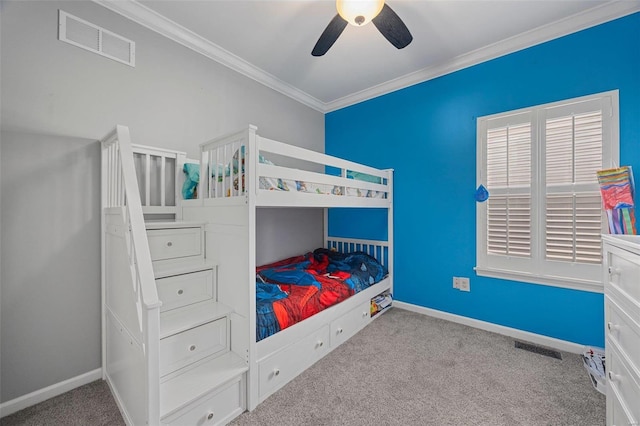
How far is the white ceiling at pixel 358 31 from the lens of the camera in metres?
1.95

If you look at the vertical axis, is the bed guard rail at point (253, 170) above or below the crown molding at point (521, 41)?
below

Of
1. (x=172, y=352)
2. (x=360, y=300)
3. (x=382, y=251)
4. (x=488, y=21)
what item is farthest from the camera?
(x=382, y=251)

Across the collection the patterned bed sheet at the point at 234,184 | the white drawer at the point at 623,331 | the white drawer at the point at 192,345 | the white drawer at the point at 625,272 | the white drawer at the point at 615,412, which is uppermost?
the patterned bed sheet at the point at 234,184

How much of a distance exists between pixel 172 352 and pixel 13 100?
1744 mm

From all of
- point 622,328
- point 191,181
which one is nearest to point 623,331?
point 622,328

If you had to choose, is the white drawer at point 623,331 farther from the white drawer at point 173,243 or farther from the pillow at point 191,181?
the pillow at point 191,181

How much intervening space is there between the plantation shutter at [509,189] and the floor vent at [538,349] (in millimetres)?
754

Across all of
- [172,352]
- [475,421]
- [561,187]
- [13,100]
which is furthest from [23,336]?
[561,187]

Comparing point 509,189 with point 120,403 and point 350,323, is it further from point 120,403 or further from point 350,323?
point 120,403

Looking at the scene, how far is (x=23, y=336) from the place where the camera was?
1562mm

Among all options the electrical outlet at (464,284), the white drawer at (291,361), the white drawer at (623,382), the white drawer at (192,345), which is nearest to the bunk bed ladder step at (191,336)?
the white drawer at (192,345)

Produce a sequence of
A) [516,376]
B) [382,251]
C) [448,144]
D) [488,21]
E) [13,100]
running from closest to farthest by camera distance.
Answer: [13,100] < [516,376] < [488,21] < [448,144] < [382,251]

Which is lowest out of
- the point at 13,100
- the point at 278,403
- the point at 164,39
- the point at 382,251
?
the point at 278,403

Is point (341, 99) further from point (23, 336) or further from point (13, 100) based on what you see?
point (23, 336)
